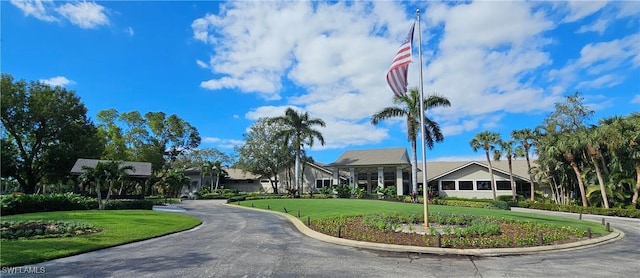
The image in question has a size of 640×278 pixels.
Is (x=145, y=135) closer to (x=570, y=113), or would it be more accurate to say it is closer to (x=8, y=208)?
(x=8, y=208)

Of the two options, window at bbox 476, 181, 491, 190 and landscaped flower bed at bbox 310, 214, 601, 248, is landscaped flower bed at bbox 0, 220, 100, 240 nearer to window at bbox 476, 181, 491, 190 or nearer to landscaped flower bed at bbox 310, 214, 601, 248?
landscaped flower bed at bbox 310, 214, 601, 248

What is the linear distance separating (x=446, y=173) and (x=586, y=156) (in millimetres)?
16596

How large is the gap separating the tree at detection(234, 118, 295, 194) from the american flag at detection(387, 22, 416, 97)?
43.7 meters

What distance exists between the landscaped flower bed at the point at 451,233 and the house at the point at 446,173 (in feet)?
95.7

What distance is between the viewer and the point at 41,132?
45.3 metres

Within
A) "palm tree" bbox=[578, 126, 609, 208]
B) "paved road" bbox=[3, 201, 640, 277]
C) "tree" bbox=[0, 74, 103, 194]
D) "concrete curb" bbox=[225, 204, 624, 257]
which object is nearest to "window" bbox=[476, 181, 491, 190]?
"palm tree" bbox=[578, 126, 609, 208]

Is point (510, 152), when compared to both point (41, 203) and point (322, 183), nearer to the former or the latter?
point (322, 183)

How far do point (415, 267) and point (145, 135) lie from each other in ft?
205

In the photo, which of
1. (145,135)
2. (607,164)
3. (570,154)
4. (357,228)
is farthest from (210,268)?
(145,135)

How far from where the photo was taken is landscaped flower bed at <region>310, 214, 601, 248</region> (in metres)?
12.4

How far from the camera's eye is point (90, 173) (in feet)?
91.1

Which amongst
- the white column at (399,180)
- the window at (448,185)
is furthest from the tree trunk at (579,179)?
the white column at (399,180)

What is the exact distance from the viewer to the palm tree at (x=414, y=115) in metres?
36.6

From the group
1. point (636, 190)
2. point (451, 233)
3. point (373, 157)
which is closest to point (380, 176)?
point (373, 157)
